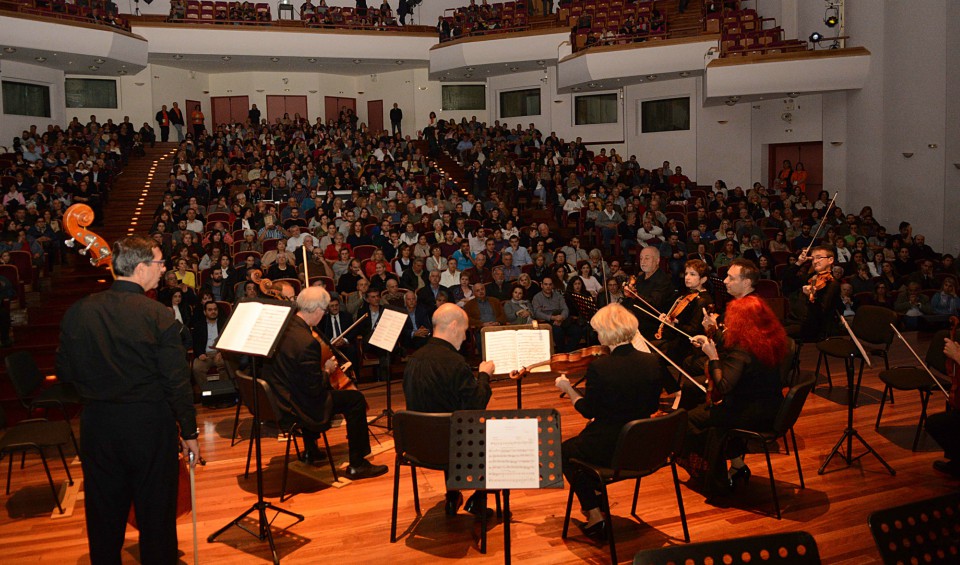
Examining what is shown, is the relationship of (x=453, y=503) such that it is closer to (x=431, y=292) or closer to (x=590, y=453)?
(x=590, y=453)

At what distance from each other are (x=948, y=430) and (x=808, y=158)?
1248cm

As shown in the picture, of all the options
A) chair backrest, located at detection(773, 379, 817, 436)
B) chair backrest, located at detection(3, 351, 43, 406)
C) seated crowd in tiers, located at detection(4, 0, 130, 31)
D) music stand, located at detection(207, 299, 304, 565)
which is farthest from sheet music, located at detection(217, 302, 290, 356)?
seated crowd in tiers, located at detection(4, 0, 130, 31)

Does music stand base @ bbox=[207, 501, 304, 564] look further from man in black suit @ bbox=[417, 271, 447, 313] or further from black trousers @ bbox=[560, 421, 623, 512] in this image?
man in black suit @ bbox=[417, 271, 447, 313]

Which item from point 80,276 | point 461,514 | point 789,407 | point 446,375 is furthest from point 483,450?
point 80,276

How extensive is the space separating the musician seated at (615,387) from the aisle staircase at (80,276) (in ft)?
16.9

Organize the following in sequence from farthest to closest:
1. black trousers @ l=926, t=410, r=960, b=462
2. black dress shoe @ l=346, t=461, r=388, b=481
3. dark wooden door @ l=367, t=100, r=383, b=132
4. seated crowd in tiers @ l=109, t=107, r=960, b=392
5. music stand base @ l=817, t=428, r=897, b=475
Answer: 1. dark wooden door @ l=367, t=100, r=383, b=132
2. seated crowd in tiers @ l=109, t=107, r=960, b=392
3. black dress shoe @ l=346, t=461, r=388, b=481
4. music stand base @ l=817, t=428, r=897, b=475
5. black trousers @ l=926, t=410, r=960, b=462

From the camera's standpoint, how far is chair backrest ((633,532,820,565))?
1.82 meters

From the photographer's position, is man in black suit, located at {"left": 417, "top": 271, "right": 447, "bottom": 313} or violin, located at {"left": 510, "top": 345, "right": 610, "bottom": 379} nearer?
violin, located at {"left": 510, "top": 345, "right": 610, "bottom": 379}

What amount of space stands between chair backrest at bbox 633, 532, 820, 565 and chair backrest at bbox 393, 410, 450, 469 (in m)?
1.90

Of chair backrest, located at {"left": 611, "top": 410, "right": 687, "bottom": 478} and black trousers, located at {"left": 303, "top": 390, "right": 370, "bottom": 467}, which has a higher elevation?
Result: chair backrest, located at {"left": 611, "top": 410, "right": 687, "bottom": 478}

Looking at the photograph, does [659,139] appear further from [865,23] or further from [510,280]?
[510,280]

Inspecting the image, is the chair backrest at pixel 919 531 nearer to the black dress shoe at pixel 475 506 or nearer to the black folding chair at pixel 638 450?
the black folding chair at pixel 638 450

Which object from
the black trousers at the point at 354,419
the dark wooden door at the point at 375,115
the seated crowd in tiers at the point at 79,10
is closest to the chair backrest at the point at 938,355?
the black trousers at the point at 354,419

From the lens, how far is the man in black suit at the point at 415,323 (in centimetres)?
774
